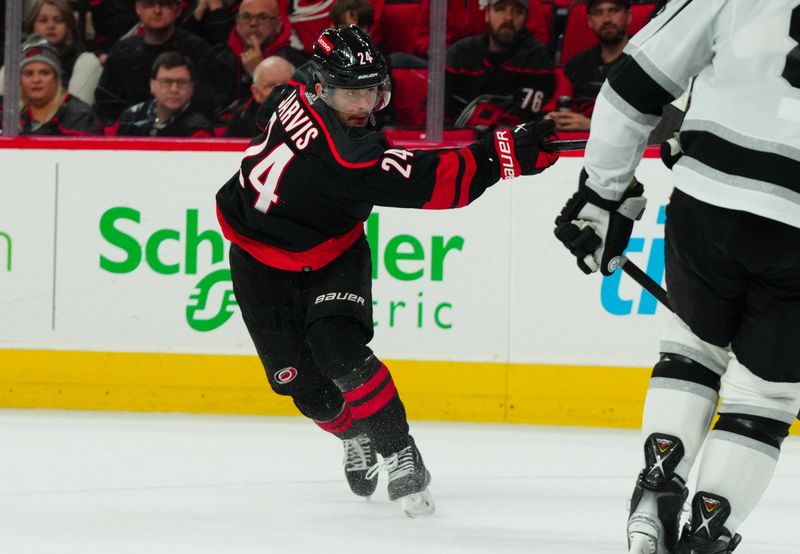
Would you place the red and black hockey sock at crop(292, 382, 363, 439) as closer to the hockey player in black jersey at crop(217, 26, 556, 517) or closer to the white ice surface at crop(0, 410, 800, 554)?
the hockey player in black jersey at crop(217, 26, 556, 517)

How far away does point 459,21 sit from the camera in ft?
14.0

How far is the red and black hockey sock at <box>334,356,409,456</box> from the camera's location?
9.79 feet

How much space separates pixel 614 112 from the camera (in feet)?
7.44

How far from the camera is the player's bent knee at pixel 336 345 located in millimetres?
2963

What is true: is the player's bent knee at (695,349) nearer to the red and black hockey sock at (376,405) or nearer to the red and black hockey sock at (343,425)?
the red and black hockey sock at (376,405)

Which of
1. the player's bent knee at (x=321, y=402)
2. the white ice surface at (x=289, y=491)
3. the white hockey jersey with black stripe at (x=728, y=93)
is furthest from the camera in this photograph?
the player's bent knee at (x=321, y=402)

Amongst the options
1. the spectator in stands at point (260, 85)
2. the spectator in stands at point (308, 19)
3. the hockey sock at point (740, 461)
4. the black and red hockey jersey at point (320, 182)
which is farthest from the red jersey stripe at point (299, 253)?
the spectator in stands at point (308, 19)

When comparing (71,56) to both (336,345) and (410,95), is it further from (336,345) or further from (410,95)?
(336,345)

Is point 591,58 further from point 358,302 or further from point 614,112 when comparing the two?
point 614,112

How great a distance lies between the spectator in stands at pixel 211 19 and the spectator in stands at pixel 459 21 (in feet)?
2.03

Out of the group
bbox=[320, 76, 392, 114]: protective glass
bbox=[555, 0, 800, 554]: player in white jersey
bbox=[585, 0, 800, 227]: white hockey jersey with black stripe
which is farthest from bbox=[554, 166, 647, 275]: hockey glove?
bbox=[320, 76, 392, 114]: protective glass

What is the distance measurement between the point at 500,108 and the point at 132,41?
4.03 feet

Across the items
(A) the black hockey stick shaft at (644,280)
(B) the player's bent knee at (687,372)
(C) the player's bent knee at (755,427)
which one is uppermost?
(A) the black hockey stick shaft at (644,280)

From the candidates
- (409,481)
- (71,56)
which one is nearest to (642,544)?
(409,481)
